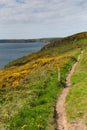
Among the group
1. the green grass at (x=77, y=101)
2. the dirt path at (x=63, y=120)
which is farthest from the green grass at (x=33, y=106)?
the green grass at (x=77, y=101)

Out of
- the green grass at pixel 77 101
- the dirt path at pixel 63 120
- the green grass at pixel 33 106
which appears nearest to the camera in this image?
the dirt path at pixel 63 120

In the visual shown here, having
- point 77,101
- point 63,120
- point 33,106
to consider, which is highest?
point 77,101

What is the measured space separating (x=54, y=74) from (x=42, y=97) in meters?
10.7

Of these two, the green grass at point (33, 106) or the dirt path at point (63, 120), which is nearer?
the dirt path at point (63, 120)

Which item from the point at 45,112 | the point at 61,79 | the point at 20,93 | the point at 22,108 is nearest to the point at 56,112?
the point at 45,112

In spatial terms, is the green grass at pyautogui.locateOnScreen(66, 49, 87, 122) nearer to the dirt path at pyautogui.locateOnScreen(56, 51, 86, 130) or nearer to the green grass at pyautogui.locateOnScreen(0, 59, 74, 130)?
the dirt path at pyautogui.locateOnScreen(56, 51, 86, 130)

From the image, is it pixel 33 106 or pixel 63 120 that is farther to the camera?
pixel 33 106

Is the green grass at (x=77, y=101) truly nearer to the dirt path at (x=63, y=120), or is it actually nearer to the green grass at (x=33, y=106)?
the dirt path at (x=63, y=120)

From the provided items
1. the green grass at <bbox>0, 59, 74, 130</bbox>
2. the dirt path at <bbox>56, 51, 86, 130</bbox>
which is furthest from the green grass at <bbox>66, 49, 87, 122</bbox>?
the green grass at <bbox>0, 59, 74, 130</bbox>

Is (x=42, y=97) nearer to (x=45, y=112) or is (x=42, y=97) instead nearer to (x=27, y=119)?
(x=45, y=112)

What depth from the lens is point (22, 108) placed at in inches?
918

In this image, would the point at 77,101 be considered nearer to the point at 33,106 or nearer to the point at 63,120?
the point at 33,106

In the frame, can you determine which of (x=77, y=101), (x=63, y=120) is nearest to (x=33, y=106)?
(x=77, y=101)

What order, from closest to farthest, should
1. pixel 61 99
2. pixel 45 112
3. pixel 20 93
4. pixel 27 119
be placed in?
pixel 27 119 < pixel 45 112 < pixel 61 99 < pixel 20 93
